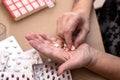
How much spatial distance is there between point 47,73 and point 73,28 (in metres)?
0.21

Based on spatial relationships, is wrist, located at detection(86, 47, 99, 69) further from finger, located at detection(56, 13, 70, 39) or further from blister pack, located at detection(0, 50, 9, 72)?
blister pack, located at detection(0, 50, 9, 72)

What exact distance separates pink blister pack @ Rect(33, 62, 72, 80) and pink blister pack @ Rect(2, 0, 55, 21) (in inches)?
9.4

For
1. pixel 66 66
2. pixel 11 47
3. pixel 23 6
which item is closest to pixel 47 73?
pixel 66 66

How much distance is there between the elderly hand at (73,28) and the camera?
95 cm

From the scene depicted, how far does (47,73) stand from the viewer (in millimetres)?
870

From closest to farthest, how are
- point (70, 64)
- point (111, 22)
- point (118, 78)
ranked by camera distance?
point (70, 64) < point (118, 78) < point (111, 22)

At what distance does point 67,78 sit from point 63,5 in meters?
0.33

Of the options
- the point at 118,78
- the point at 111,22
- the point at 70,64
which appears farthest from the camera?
the point at 111,22

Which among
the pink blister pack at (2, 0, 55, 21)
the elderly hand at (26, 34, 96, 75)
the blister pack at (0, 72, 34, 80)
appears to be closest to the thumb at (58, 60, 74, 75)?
the elderly hand at (26, 34, 96, 75)

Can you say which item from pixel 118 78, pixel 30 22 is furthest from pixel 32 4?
pixel 118 78

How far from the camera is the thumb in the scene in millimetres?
841

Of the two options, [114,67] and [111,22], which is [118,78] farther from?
[111,22]

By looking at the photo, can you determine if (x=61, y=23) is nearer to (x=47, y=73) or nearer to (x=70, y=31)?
(x=70, y=31)

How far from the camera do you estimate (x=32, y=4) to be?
1033mm
